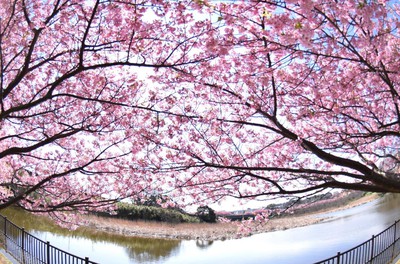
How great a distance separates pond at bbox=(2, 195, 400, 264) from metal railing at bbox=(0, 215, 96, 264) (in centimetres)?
412

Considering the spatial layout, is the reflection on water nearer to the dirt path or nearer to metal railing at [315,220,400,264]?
the dirt path

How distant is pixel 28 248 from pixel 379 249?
30.3 ft

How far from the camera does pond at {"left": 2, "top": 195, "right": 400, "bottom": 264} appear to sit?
15.7 meters

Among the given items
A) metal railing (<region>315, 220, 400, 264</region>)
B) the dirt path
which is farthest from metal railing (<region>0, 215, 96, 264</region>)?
the dirt path

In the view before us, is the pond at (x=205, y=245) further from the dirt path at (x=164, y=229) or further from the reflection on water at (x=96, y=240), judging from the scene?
the dirt path at (x=164, y=229)

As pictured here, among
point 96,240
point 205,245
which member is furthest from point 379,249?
point 96,240

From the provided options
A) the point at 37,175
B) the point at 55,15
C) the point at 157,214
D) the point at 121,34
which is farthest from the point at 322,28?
the point at 157,214

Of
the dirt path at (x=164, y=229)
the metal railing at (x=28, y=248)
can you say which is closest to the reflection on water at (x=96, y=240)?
the dirt path at (x=164, y=229)

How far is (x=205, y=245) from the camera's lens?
19.1m

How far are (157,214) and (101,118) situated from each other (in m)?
15.9

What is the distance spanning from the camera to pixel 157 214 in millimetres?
21281

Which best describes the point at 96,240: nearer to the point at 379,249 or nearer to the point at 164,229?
the point at 164,229

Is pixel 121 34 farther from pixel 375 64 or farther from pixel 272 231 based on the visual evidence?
pixel 272 231

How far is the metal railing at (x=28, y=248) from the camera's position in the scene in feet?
29.5
